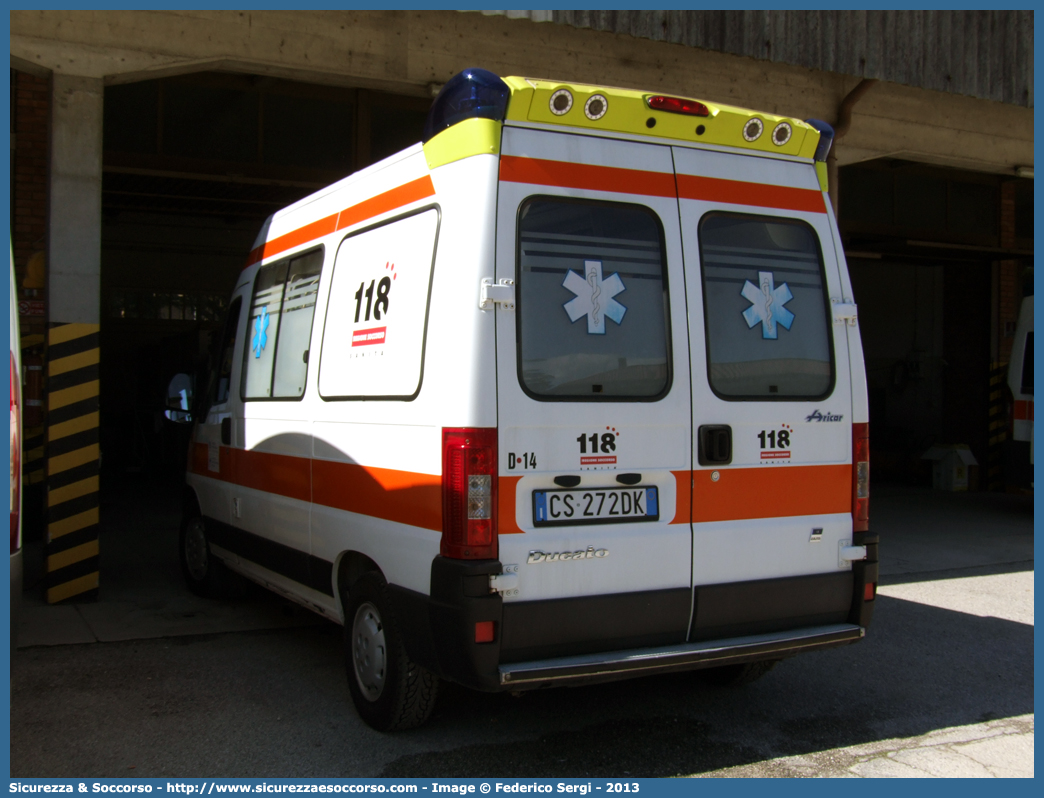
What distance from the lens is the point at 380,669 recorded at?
418 cm

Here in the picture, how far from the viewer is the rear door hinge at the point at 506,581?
361 cm

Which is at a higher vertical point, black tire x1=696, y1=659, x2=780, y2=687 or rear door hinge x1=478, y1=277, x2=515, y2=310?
rear door hinge x1=478, y1=277, x2=515, y2=310

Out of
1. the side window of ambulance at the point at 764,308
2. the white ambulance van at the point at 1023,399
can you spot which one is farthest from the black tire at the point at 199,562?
the white ambulance van at the point at 1023,399

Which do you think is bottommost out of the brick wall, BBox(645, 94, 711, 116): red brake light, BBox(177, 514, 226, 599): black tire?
BBox(177, 514, 226, 599): black tire

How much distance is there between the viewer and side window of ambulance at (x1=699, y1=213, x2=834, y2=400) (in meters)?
4.13

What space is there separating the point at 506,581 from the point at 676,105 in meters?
2.09

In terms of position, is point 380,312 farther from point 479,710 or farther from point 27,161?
point 27,161

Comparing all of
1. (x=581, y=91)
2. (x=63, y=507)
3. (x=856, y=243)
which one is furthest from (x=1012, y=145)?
(x=63, y=507)

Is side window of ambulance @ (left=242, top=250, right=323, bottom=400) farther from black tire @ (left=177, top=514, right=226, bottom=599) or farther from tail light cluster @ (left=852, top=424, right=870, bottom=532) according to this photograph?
tail light cluster @ (left=852, top=424, right=870, bottom=532)

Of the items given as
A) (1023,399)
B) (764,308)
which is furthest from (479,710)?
(1023,399)

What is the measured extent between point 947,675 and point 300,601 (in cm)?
345

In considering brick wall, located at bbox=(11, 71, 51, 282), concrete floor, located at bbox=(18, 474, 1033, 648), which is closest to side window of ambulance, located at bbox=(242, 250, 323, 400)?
concrete floor, located at bbox=(18, 474, 1033, 648)

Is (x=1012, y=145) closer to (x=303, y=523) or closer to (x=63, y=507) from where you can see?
(x=303, y=523)

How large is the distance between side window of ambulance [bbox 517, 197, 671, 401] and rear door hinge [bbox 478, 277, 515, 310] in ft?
0.23
